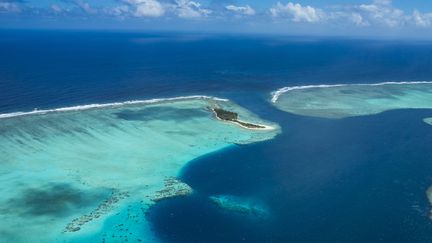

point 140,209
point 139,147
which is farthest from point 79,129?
point 140,209

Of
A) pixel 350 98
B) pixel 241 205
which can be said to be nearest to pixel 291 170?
pixel 241 205

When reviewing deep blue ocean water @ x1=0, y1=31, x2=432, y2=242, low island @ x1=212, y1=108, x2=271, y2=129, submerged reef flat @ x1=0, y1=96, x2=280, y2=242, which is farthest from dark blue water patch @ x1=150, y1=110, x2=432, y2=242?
low island @ x1=212, y1=108, x2=271, y2=129

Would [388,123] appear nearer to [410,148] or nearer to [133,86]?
[410,148]

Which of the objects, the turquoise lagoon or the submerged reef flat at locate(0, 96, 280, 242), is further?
the turquoise lagoon

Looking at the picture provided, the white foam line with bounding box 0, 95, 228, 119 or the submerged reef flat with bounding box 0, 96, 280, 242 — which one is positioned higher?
the white foam line with bounding box 0, 95, 228, 119

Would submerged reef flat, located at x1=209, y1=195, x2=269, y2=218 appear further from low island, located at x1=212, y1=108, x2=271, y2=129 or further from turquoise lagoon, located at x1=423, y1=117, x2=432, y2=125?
turquoise lagoon, located at x1=423, y1=117, x2=432, y2=125

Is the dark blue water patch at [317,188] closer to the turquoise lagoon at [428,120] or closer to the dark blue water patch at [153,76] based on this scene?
the turquoise lagoon at [428,120]
